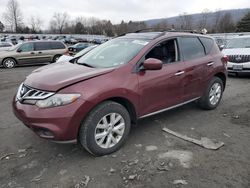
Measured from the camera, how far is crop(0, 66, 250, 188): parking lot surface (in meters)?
3.17

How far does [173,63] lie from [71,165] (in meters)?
2.39

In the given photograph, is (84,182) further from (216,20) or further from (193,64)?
(216,20)

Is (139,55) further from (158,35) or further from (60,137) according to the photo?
(60,137)

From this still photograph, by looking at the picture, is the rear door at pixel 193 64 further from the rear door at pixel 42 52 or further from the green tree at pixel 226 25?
the green tree at pixel 226 25

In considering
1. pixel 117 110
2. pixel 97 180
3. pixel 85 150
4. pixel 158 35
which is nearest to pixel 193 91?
pixel 158 35

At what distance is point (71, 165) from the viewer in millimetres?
3535

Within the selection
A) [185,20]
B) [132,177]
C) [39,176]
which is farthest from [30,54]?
[185,20]

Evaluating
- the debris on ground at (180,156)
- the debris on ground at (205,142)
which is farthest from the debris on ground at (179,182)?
the debris on ground at (205,142)

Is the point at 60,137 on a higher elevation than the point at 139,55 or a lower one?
lower

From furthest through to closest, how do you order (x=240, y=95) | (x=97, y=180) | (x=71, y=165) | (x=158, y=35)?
(x=240, y=95)
(x=158, y=35)
(x=71, y=165)
(x=97, y=180)

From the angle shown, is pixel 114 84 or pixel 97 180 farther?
pixel 114 84

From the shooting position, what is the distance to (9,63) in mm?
15031

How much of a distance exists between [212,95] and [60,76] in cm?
344

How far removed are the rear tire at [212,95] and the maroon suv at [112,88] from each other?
7.9 inches
